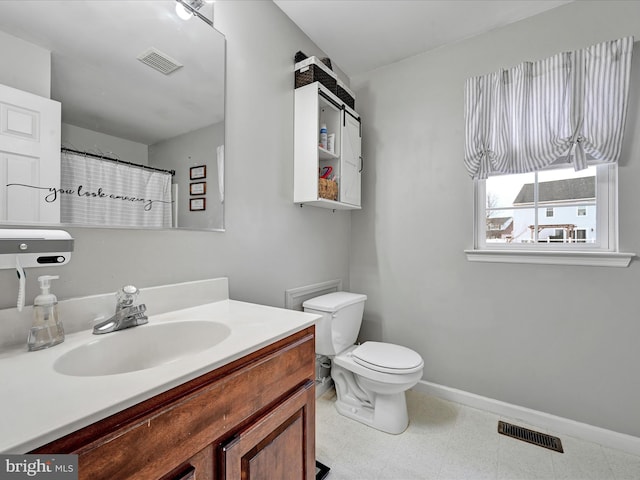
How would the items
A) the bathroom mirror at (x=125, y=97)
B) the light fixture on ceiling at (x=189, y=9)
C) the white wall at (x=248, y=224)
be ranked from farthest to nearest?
1. the light fixture on ceiling at (x=189, y=9)
2. the white wall at (x=248, y=224)
3. the bathroom mirror at (x=125, y=97)

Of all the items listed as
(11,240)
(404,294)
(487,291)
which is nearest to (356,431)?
(404,294)

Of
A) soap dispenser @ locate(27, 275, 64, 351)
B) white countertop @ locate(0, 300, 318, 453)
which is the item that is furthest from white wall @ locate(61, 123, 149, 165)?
white countertop @ locate(0, 300, 318, 453)

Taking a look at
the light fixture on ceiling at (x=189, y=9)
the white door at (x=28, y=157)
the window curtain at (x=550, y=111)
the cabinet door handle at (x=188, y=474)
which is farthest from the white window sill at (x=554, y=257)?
the white door at (x=28, y=157)

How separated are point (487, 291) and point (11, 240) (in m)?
2.25

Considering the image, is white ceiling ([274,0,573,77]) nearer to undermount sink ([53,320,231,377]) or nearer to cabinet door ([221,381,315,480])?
undermount sink ([53,320,231,377])

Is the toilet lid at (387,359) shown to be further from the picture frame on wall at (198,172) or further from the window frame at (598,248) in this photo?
the picture frame on wall at (198,172)

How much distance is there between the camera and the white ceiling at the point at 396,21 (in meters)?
1.72

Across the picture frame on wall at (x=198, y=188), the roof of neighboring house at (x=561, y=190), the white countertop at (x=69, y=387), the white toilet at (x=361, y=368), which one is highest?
the roof of neighboring house at (x=561, y=190)

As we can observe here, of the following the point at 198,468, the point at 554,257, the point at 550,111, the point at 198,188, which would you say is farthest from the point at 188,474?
the point at 550,111

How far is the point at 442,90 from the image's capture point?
2.08 metres

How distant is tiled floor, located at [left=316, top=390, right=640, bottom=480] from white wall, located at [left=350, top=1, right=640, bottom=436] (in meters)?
0.21

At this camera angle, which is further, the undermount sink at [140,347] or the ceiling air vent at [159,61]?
the ceiling air vent at [159,61]

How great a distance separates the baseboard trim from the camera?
1571 mm

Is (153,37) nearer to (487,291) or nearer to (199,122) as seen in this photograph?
(199,122)
